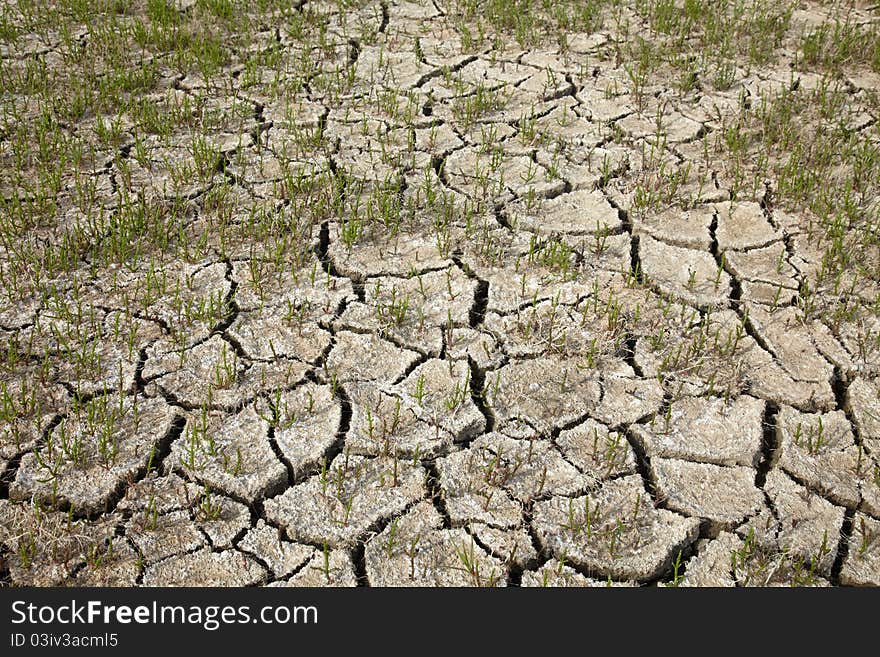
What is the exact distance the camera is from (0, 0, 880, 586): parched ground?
3018 millimetres

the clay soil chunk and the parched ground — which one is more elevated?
the parched ground

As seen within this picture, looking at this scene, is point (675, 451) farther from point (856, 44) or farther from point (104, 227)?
point (856, 44)

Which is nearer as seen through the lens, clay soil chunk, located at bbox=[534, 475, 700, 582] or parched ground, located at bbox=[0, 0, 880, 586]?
clay soil chunk, located at bbox=[534, 475, 700, 582]

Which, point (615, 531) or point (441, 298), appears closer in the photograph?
point (615, 531)

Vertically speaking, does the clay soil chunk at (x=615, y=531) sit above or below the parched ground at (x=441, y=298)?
below

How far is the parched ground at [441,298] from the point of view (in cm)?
302

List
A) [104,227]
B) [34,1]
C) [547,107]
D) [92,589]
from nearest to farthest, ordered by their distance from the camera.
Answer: [92,589], [104,227], [547,107], [34,1]

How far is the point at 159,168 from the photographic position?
189 inches

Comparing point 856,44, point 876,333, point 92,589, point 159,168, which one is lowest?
point 92,589

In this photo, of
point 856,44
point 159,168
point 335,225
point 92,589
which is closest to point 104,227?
point 159,168

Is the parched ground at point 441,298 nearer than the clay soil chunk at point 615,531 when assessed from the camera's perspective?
No

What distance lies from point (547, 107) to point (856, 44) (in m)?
2.01

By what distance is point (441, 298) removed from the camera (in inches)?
156

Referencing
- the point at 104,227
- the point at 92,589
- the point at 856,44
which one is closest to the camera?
the point at 92,589
